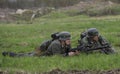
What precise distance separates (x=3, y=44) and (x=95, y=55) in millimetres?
8236

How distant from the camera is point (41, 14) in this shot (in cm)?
4850

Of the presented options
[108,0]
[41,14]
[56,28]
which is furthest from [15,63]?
[108,0]

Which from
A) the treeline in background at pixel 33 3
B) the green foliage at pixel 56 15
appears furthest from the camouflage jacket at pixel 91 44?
the treeline in background at pixel 33 3

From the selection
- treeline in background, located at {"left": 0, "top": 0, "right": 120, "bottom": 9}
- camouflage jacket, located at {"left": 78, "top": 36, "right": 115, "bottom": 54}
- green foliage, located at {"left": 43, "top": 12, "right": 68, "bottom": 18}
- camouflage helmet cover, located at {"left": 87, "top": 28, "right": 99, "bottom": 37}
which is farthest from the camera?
treeline in background, located at {"left": 0, "top": 0, "right": 120, "bottom": 9}

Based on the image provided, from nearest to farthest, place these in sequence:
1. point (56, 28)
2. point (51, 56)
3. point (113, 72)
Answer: point (113, 72) < point (51, 56) < point (56, 28)

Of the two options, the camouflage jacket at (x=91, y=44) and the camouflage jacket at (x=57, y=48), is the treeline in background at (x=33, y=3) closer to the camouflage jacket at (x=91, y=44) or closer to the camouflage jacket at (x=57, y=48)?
the camouflage jacket at (x=91, y=44)

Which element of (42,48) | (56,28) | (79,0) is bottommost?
(79,0)

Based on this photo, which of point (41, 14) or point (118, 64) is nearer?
point (118, 64)

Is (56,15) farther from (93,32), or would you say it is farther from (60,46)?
(60,46)

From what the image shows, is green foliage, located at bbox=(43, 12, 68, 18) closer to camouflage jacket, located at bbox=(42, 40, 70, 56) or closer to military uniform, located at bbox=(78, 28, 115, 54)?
military uniform, located at bbox=(78, 28, 115, 54)

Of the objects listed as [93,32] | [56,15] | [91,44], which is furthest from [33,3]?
[91,44]

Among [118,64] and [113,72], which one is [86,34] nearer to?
[118,64]

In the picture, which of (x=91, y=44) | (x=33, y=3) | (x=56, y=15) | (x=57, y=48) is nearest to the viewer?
(x=57, y=48)

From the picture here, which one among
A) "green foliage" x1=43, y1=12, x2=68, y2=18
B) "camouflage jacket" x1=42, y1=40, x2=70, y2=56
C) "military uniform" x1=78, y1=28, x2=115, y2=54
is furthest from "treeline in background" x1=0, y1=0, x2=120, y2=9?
"camouflage jacket" x1=42, y1=40, x2=70, y2=56
